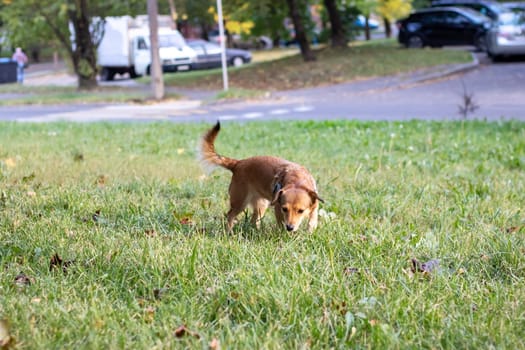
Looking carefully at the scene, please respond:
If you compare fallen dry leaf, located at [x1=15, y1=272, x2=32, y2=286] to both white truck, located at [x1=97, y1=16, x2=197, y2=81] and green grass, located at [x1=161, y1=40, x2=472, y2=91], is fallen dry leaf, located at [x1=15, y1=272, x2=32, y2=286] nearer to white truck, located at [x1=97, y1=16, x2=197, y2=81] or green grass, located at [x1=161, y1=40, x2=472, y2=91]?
green grass, located at [x1=161, y1=40, x2=472, y2=91]

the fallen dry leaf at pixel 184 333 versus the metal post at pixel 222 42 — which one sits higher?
the metal post at pixel 222 42

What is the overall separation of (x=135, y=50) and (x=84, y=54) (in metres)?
8.46

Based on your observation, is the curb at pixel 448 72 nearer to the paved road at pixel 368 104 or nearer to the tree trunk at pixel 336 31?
the paved road at pixel 368 104

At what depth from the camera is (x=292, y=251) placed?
4043mm

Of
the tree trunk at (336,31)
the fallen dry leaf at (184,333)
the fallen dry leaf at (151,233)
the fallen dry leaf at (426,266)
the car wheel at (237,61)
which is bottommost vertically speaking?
the fallen dry leaf at (426,266)

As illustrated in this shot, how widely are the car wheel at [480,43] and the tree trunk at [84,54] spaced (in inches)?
555

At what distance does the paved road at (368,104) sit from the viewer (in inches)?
611

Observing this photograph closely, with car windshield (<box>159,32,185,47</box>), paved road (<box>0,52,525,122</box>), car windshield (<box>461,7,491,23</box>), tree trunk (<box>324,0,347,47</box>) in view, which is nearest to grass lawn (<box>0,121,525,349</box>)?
paved road (<box>0,52,525,122</box>)

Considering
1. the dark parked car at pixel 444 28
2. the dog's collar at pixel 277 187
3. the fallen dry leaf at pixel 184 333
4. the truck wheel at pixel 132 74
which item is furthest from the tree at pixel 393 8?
the fallen dry leaf at pixel 184 333

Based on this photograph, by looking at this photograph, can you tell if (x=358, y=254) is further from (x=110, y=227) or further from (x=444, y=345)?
(x=110, y=227)

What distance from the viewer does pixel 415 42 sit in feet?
96.7

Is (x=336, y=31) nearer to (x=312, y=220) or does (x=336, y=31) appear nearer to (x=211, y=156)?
(x=211, y=156)

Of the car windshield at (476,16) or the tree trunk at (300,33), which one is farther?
the car windshield at (476,16)

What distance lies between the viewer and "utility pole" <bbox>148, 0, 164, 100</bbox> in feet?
66.5
